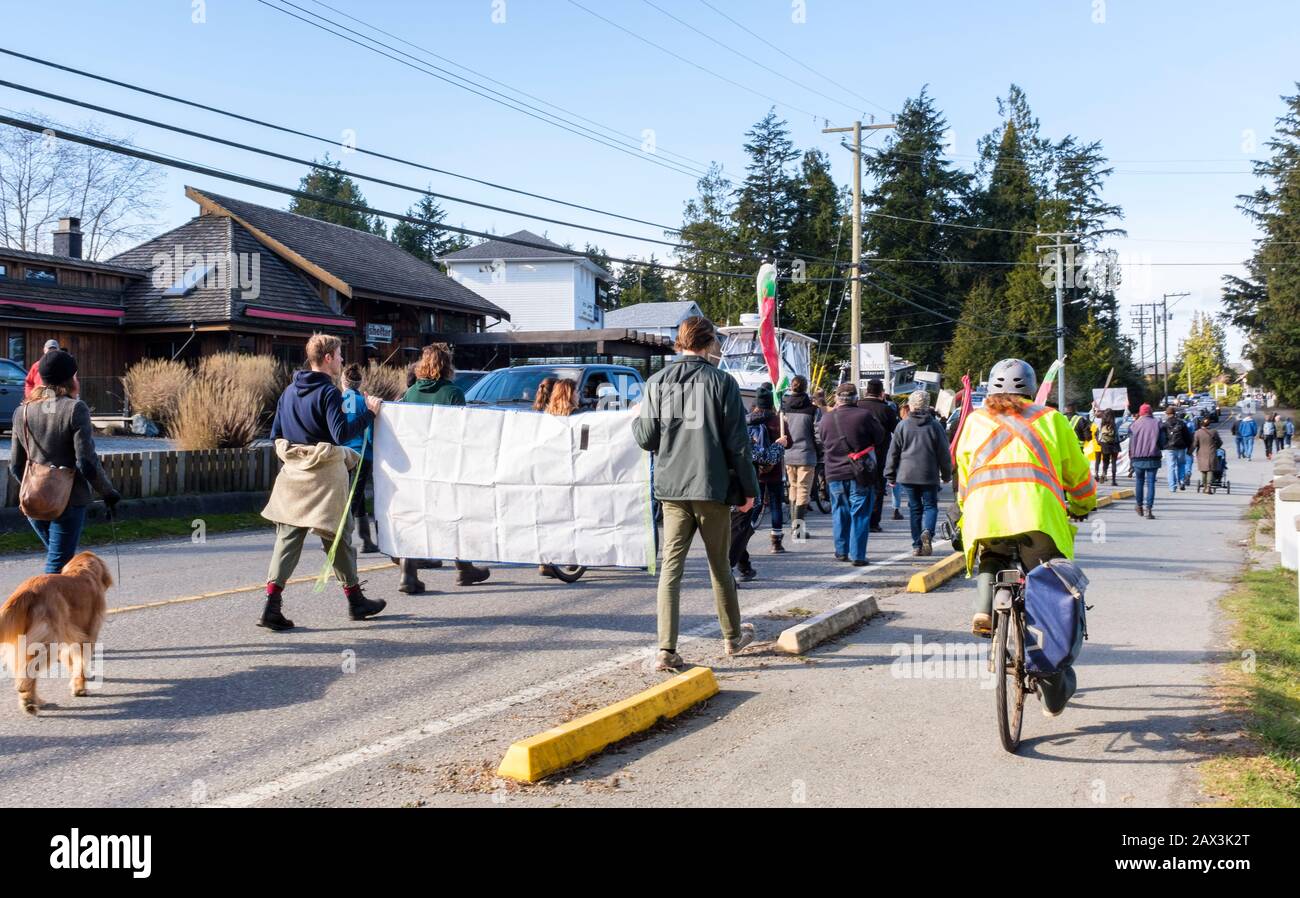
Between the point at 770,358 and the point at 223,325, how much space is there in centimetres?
2194

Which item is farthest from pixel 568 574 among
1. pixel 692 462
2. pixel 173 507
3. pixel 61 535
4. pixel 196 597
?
pixel 173 507

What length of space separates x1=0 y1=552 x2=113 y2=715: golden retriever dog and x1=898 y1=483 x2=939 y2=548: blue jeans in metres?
8.69

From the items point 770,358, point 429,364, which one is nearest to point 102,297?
point 770,358

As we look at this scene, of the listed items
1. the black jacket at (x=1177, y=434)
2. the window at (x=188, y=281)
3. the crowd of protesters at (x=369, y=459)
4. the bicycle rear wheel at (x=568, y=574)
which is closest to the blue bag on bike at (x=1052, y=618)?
the crowd of protesters at (x=369, y=459)

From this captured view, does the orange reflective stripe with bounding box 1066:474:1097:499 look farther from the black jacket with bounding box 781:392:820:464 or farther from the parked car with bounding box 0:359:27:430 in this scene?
the parked car with bounding box 0:359:27:430

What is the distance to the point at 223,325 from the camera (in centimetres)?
3191

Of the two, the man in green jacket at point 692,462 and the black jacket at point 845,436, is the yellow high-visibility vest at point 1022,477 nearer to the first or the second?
the man in green jacket at point 692,462

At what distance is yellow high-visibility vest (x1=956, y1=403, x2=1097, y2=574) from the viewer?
18.1 ft

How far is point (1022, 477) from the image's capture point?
18.2 feet

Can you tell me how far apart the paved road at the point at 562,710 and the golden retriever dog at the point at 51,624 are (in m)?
0.24

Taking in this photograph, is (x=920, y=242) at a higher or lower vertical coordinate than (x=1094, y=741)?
higher

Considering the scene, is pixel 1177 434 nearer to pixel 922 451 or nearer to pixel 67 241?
pixel 922 451

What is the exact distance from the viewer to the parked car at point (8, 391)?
73.8ft
